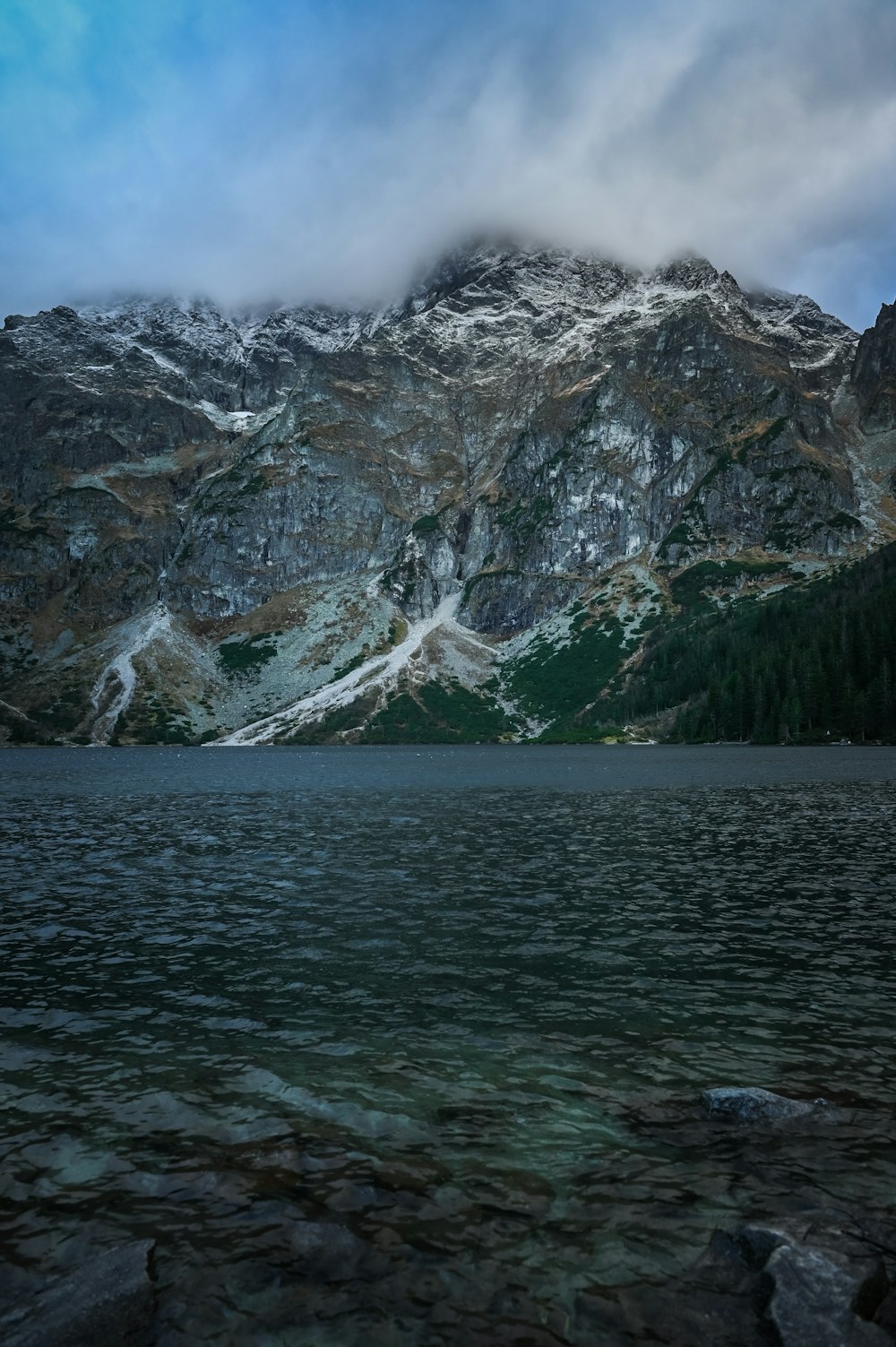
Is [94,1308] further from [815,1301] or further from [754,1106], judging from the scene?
[754,1106]

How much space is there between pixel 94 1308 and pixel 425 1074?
7.51 meters

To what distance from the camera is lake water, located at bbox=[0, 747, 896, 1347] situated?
924 centimetres

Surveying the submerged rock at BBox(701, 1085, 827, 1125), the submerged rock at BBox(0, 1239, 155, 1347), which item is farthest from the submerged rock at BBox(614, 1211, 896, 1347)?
the submerged rock at BBox(0, 1239, 155, 1347)

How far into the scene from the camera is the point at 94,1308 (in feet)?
27.1

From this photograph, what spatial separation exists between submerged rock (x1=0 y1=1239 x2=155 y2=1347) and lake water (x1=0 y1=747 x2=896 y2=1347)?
309 mm

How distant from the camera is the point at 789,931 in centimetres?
2509

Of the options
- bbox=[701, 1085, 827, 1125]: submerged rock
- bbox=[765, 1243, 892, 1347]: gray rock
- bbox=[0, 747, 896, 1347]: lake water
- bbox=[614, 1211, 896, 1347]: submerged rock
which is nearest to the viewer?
bbox=[765, 1243, 892, 1347]: gray rock

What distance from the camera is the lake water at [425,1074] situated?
30.3 feet

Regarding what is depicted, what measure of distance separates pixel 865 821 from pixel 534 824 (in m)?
21.9

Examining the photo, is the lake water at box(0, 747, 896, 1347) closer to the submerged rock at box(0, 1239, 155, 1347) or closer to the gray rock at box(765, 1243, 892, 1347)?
the submerged rock at box(0, 1239, 155, 1347)

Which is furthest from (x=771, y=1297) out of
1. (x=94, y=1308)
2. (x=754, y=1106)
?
(x=94, y=1308)

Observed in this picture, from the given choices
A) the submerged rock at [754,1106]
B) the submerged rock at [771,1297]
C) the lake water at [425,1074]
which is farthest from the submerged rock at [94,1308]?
the submerged rock at [754,1106]

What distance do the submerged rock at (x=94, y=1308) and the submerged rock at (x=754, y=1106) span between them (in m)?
9.37

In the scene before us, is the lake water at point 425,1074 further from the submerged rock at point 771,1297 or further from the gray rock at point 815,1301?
the gray rock at point 815,1301
